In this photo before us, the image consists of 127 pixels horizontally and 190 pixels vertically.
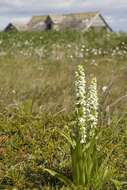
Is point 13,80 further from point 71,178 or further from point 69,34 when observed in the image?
point 69,34

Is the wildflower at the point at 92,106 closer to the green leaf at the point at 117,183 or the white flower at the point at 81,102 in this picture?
the white flower at the point at 81,102

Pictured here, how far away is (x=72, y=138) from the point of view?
5031mm

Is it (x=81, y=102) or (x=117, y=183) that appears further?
(x=117, y=183)

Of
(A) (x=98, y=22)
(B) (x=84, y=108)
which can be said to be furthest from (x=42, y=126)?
(A) (x=98, y=22)

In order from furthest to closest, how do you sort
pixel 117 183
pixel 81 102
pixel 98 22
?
1. pixel 98 22
2. pixel 117 183
3. pixel 81 102

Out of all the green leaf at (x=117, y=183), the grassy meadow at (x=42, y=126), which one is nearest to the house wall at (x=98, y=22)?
the grassy meadow at (x=42, y=126)

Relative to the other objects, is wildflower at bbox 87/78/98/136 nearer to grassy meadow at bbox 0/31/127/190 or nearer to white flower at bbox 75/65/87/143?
white flower at bbox 75/65/87/143

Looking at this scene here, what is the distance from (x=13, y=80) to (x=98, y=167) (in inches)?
259

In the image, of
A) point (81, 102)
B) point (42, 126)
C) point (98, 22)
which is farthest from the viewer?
point (98, 22)

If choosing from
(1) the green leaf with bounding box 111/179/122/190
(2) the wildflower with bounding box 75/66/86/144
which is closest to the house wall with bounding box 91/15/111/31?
(1) the green leaf with bounding box 111/179/122/190

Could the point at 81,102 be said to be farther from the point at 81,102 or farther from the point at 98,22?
the point at 98,22

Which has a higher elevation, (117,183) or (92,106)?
(92,106)

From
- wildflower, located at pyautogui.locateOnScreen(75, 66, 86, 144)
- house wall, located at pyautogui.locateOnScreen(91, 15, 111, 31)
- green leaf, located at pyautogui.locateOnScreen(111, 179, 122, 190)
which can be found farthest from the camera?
house wall, located at pyautogui.locateOnScreen(91, 15, 111, 31)

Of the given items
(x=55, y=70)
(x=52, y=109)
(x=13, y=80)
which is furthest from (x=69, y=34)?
(x=52, y=109)
